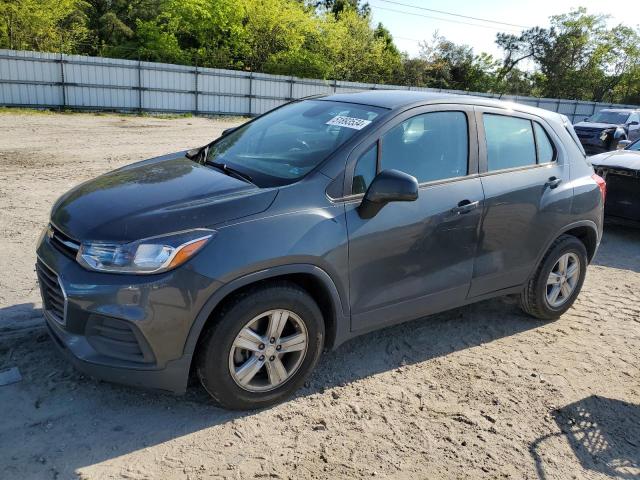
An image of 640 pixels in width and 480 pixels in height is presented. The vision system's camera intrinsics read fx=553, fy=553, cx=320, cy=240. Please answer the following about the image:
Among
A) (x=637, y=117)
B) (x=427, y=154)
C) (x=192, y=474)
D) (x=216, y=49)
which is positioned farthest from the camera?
(x=216, y=49)

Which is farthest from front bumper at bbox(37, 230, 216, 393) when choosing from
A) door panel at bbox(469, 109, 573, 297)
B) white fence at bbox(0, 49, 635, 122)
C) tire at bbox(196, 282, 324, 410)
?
white fence at bbox(0, 49, 635, 122)

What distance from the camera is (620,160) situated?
798 cm

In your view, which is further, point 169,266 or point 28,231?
point 28,231

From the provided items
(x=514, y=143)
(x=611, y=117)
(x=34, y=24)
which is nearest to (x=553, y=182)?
(x=514, y=143)

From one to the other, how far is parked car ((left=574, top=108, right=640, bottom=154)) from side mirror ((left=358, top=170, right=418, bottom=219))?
48.7ft

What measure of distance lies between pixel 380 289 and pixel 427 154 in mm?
986

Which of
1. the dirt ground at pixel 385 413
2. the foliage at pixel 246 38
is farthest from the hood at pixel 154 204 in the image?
the foliage at pixel 246 38

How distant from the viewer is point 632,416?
348cm

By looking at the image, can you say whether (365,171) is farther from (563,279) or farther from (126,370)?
(563,279)

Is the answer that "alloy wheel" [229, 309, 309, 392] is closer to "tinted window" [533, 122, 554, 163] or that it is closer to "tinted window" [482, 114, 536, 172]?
"tinted window" [482, 114, 536, 172]

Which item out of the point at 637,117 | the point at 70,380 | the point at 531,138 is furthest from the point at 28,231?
the point at 637,117

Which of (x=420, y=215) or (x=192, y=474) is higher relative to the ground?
(x=420, y=215)

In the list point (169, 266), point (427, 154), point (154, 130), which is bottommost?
point (154, 130)

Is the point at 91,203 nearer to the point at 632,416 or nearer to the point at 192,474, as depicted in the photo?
the point at 192,474
